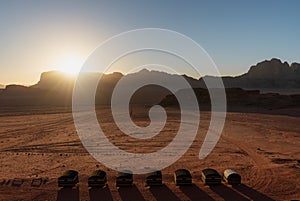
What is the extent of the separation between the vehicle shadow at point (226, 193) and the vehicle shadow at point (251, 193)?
460 millimetres

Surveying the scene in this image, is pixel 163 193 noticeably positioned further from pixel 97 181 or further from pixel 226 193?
pixel 97 181

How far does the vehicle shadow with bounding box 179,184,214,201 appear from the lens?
1706 centimetres

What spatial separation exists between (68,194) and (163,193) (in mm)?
5011

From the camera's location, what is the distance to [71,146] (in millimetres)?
31516

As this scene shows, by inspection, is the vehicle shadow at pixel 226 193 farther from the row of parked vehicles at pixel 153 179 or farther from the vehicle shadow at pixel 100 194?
the vehicle shadow at pixel 100 194

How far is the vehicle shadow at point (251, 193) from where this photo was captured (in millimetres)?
17094

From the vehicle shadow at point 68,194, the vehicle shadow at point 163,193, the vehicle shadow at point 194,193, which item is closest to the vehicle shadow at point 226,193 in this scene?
the vehicle shadow at point 194,193

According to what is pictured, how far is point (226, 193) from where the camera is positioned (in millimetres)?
17703

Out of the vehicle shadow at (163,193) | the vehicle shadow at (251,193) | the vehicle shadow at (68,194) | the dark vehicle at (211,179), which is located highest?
the dark vehicle at (211,179)

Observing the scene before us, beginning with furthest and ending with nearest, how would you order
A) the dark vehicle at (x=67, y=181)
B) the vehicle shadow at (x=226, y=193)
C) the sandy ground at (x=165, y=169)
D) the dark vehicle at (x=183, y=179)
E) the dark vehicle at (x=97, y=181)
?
the dark vehicle at (x=183, y=179) → the dark vehicle at (x=97, y=181) → the dark vehicle at (x=67, y=181) → the sandy ground at (x=165, y=169) → the vehicle shadow at (x=226, y=193)

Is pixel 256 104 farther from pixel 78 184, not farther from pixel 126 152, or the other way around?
pixel 78 184

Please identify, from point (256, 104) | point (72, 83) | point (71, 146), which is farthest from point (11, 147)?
point (72, 83)

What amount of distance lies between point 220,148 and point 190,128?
42.3 ft

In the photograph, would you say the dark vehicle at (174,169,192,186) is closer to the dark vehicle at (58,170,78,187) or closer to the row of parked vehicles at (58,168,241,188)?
the row of parked vehicles at (58,168,241,188)
